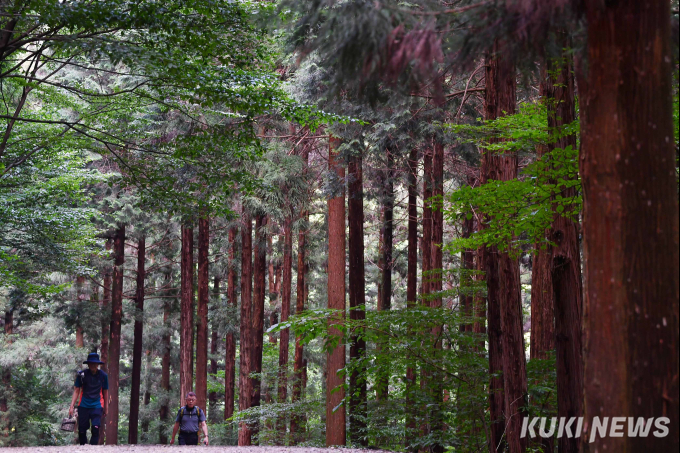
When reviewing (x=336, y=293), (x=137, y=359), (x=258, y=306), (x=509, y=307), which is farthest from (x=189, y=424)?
(x=137, y=359)

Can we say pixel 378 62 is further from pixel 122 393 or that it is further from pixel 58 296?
pixel 122 393

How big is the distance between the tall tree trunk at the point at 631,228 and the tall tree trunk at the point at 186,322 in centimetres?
1755

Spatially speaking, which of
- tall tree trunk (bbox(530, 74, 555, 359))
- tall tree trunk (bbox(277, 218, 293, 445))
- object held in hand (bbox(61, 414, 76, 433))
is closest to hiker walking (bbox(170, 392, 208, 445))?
object held in hand (bbox(61, 414, 76, 433))

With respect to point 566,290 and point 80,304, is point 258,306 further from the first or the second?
point 566,290

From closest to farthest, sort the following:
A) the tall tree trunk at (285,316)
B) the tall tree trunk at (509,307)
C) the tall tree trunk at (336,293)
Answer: the tall tree trunk at (509,307) < the tall tree trunk at (336,293) < the tall tree trunk at (285,316)

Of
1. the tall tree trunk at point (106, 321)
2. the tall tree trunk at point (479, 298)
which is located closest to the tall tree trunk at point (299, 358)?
the tall tree trunk at point (479, 298)

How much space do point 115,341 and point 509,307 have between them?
18.7 metres

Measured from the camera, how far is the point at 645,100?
10.3 ft

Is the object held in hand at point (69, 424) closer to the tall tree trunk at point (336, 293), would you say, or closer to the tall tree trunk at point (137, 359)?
the tall tree trunk at point (336, 293)

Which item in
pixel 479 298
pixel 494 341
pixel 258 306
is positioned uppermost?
pixel 479 298

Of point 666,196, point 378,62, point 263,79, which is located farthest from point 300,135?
point 666,196

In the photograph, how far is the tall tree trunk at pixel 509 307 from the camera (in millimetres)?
7203

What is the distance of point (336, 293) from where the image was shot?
41.0ft

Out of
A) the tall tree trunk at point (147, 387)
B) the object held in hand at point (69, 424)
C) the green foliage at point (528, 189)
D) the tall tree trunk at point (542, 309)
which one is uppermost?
the green foliage at point (528, 189)
